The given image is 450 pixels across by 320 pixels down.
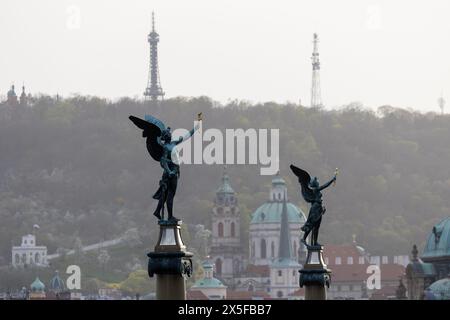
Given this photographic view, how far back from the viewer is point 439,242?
5133 inches

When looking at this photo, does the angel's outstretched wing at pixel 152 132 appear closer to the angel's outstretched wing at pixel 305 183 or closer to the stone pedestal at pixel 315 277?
the stone pedestal at pixel 315 277

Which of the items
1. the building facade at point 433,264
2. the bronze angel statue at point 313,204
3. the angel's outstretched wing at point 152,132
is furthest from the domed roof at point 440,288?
the angel's outstretched wing at point 152,132

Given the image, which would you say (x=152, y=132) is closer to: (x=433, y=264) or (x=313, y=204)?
(x=313, y=204)

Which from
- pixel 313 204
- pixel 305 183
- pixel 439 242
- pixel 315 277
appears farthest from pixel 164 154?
pixel 439 242

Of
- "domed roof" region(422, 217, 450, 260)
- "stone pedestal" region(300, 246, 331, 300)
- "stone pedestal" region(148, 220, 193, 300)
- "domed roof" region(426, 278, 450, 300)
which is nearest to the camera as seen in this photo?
"stone pedestal" region(148, 220, 193, 300)

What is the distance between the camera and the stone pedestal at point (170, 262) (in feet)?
65.0

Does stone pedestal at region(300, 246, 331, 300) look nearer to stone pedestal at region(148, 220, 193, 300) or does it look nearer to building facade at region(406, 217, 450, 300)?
stone pedestal at region(148, 220, 193, 300)

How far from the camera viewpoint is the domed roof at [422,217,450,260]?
128 meters

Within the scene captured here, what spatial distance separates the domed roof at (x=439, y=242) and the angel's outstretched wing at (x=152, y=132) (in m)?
108

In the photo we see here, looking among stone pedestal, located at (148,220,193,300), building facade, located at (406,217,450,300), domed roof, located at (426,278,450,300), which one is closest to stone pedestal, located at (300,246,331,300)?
stone pedestal, located at (148,220,193,300)

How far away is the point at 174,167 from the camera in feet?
66.8

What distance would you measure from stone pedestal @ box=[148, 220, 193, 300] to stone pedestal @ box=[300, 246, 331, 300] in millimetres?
3461
